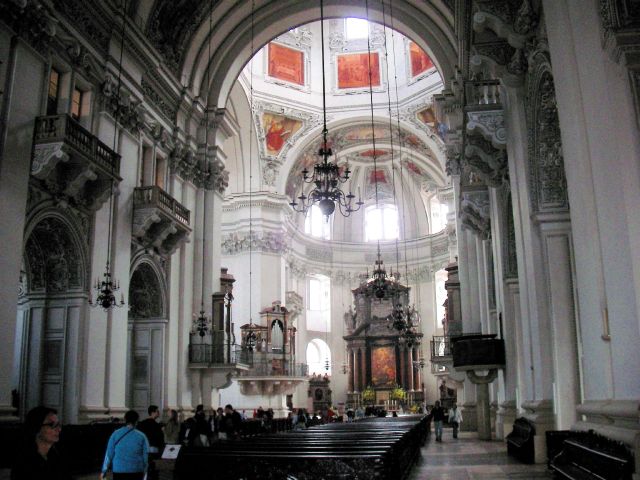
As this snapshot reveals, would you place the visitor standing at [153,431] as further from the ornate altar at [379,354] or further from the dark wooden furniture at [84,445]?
the ornate altar at [379,354]

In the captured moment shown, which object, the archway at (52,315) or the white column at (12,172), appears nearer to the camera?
the white column at (12,172)

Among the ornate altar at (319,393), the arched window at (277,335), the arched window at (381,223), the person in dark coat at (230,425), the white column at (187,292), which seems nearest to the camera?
the person in dark coat at (230,425)

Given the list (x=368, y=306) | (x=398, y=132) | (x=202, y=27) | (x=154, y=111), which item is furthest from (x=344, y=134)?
(x=154, y=111)

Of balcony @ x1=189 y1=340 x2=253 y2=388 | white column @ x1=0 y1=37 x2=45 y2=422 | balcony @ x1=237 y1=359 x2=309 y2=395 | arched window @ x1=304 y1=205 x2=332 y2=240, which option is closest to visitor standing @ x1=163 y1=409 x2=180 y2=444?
white column @ x1=0 y1=37 x2=45 y2=422

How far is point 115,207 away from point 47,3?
446cm

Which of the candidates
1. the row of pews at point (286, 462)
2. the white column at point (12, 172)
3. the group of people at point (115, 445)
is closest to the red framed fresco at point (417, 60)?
the white column at point (12, 172)

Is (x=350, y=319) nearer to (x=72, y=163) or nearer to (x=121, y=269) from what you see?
(x=121, y=269)

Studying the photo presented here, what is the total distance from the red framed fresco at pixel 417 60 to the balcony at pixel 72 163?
1811 centimetres

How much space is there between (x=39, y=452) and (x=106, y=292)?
9714 millimetres

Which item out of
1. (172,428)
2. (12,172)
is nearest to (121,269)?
(12,172)

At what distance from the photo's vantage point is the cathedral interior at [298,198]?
5.82m

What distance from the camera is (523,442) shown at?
360 inches

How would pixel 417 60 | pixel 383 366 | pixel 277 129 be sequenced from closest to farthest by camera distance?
pixel 417 60 < pixel 277 129 < pixel 383 366

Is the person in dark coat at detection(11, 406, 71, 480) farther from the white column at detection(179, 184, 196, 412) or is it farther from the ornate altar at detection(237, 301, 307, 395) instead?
the ornate altar at detection(237, 301, 307, 395)
